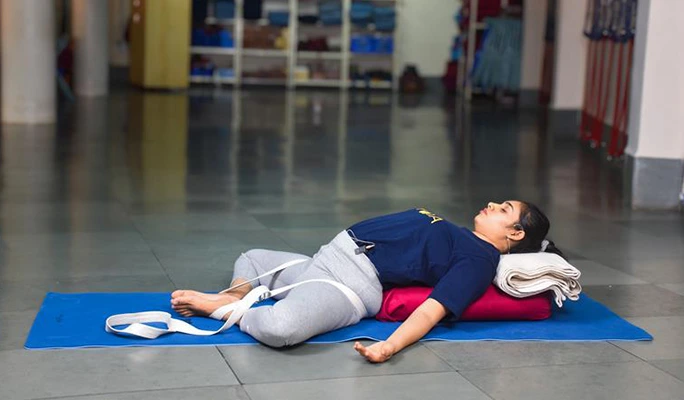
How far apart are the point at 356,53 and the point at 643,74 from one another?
12.7m

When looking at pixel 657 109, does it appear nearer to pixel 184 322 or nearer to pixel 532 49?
pixel 184 322

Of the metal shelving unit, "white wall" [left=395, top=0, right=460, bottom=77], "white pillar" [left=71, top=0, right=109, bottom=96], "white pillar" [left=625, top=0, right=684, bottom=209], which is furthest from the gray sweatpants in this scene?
"white wall" [left=395, top=0, right=460, bottom=77]

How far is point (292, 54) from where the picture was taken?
63.5 ft

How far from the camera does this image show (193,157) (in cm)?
914

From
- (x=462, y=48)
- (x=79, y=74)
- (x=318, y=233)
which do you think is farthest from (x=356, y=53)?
(x=318, y=233)

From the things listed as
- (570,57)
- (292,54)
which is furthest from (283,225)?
(292,54)

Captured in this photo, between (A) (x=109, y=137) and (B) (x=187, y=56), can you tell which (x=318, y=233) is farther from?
(B) (x=187, y=56)

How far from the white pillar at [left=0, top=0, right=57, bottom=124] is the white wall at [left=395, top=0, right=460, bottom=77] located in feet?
30.8

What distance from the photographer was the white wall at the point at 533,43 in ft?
52.7

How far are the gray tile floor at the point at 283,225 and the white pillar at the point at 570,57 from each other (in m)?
0.58

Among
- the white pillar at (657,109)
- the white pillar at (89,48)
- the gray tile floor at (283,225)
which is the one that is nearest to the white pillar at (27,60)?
the gray tile floor at (283,225)

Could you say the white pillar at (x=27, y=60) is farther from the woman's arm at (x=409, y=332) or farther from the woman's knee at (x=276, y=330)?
the woman's arm at (x=409, y=332)

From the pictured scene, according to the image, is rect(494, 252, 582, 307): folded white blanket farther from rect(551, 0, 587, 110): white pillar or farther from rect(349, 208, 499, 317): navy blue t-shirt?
rect(551, 0, 587, 110): white pillar

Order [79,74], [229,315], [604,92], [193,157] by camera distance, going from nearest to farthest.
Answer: [229,315] < [193,157] < [604,92] < [79,74]
